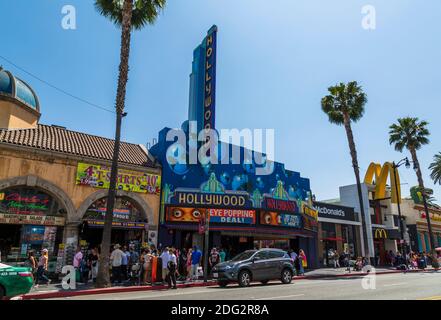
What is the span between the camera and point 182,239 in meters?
22.4

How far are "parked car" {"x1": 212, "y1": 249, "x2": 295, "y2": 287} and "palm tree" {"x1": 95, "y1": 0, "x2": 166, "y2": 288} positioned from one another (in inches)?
193

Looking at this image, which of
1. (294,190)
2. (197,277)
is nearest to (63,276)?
(197,277)

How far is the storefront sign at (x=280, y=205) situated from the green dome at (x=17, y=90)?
52.8 ft

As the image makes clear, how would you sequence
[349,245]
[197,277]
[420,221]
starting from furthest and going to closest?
1. [420,221]
2. [349,245]
3. [197,277]

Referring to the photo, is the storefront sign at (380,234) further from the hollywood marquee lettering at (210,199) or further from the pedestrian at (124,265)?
the pedestrian at (124,265)

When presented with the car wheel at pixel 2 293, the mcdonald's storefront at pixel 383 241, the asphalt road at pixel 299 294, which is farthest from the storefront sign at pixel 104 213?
the mcdonald's storefront at pixel 383 241

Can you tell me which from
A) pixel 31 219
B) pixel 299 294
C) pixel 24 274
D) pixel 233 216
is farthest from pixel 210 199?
pixel 24 274

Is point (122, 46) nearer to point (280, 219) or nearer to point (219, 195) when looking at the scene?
point (219, 195)

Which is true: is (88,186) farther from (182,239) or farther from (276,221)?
(276,221)

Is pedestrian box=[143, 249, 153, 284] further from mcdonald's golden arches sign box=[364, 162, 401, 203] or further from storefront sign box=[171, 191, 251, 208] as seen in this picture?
mcdonald's golden arches sign box=[364, 162, 401, 203]

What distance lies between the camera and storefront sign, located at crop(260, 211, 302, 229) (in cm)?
2433

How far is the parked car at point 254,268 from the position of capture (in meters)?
15.1

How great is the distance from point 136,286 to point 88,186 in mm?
6569

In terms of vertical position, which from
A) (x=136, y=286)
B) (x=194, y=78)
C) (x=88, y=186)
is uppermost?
(x=194, y=78)
